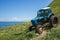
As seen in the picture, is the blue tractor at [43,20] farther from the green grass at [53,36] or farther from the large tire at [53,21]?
the green grass at [53,36]

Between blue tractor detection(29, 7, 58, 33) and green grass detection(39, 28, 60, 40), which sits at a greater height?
blue tractor detection(29, 7, 58, 33)

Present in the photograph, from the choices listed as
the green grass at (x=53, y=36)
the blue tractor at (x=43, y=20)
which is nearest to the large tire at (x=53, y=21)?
the blue tractor at (x=43, y=20)

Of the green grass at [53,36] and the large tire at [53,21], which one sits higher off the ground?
the large tire at [53,21]

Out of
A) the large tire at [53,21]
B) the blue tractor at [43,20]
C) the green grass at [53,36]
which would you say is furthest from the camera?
the large tire at [53,21]

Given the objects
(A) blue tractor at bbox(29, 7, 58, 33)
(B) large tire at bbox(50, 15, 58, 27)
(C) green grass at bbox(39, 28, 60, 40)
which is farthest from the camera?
(B) large tire at bbox(50, 15, 58, 27)

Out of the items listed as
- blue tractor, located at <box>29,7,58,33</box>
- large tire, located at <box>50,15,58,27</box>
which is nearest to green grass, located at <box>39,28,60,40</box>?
blue tractor, located at <box>29,7,58,33</box>

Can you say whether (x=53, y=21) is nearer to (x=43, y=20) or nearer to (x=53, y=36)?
(x=43, y=20)

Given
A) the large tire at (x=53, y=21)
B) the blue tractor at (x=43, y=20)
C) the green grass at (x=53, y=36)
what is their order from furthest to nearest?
the large tire at (x=53, y=21), the blue tractor at (x=43, y=20), the green grass at (x=53, y=36)

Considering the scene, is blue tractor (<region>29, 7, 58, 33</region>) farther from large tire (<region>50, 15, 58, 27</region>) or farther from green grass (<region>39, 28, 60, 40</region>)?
green grass (<region>39, 28, 60, 40</region>)

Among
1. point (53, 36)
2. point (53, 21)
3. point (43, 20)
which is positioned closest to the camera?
point (53, 36)

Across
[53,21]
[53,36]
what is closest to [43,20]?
[53,21]

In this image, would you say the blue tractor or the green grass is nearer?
the green grass

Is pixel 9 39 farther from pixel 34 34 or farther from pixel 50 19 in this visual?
pixel 50 19

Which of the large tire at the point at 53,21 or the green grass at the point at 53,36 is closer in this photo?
the green grass at the point at 53,36
